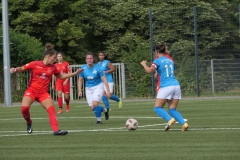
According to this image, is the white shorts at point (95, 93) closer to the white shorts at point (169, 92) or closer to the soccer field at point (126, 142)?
the soccer field at point (126, 142)

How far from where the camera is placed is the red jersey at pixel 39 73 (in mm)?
14648

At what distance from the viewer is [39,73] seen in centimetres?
1466

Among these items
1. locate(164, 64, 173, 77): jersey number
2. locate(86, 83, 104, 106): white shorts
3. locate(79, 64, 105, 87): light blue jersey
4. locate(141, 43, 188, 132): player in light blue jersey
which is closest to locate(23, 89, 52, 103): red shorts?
locate(141, 43, 188, 132): player in light blue jersey

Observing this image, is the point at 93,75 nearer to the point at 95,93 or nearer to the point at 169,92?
the point at 95,93

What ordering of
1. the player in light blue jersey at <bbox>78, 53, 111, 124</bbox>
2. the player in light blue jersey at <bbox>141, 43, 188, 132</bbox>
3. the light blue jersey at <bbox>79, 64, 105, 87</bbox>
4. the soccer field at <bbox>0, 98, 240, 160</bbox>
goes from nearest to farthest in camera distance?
the soccer field at <bbox>0, 98, 240, 160</bbox>, the player in light blue jersey at <bbox>141, 43, 188, 132</bbox>, the player in light blue jersey at <bbox>78, 53, 111, 124</bbox>, the light blue jersey at <bbox>79, 64, 105, 87</bbox>

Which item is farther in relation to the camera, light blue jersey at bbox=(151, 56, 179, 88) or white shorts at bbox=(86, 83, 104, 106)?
white shorts at bbox=(86, 83, 104, 106)

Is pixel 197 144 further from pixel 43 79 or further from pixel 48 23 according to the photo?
pixel 48 23

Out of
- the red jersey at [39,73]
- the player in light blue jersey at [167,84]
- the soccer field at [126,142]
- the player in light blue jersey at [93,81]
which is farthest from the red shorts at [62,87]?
the player in light blue jersey at [167,84]

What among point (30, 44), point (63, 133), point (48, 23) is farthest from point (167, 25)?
point (63, 133)

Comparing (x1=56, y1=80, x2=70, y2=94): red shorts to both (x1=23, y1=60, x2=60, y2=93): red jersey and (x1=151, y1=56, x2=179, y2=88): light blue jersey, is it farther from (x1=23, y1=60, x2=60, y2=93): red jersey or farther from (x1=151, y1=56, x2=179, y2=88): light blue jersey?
(x1=151, y1=56, x2=179, y2=88): light blue jersey

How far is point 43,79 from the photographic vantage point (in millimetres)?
14734

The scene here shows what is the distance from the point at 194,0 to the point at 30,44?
15.4 meters

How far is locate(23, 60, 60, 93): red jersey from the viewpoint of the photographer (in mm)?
14648

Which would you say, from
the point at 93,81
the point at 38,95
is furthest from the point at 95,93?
the point at 38,95
